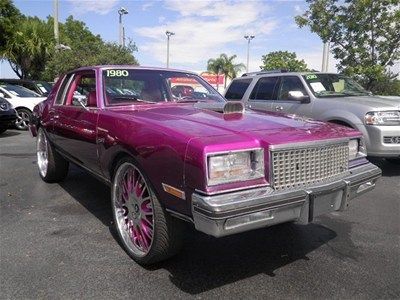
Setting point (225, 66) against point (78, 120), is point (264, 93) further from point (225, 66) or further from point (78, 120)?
point (225, 66)

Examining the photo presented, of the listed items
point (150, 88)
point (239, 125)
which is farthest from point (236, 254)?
point (150, 88)

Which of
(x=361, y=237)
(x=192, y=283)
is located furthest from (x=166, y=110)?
(x=361, y=237)

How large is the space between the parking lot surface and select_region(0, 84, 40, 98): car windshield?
9.50 meters

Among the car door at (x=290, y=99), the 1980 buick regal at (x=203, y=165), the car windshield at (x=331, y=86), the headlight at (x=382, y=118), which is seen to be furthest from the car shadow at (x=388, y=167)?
the 1980 buick regal at (x=203, y=165)

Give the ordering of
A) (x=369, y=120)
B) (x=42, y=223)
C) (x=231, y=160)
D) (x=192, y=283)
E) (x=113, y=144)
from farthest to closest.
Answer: (x=369, y=120) → (x=42, y=223) → (x=113, y=144) → (x=192, y=283) → (x=231, y=160)

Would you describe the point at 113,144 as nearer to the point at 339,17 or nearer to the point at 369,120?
the point at 369,120

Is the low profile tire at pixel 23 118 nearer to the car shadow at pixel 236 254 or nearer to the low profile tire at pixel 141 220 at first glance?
the car shadow at pixel 236 254

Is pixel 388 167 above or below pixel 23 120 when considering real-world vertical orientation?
below

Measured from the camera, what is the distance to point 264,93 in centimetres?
859

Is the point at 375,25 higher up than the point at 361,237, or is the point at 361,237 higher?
the point at 375,25

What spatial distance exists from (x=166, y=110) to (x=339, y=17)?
38.2 feet

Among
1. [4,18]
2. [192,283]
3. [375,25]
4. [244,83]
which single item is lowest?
[192,283]

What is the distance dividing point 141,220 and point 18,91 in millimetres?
11966

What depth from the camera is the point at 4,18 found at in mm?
26875
